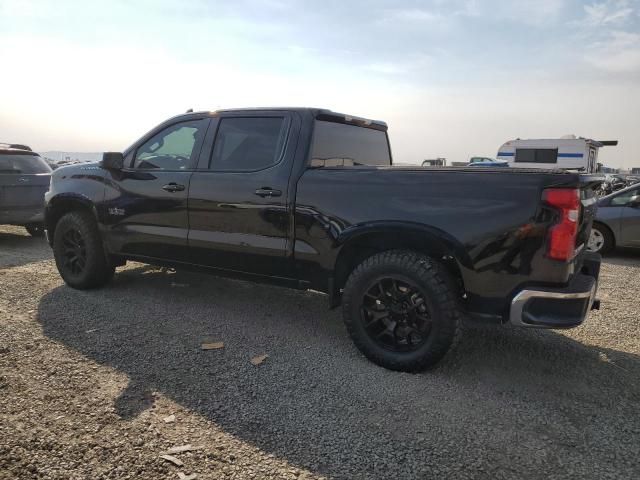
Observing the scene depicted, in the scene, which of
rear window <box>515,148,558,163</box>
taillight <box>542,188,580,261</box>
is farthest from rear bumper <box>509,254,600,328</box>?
rear window <box>515,148,558,163</box>

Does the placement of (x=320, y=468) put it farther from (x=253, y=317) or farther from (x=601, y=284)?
(x=601, y=284)

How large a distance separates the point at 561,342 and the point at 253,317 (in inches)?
106

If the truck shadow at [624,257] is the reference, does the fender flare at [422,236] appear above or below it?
above

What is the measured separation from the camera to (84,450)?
7.88 feet

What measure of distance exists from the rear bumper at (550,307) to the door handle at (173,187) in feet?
9.52

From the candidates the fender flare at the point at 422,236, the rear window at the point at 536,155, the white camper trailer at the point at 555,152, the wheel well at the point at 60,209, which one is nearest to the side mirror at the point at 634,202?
the fender flare at the point at 422,236

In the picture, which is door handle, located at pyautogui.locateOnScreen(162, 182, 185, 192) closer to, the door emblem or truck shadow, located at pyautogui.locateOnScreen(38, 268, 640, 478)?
the door emblem

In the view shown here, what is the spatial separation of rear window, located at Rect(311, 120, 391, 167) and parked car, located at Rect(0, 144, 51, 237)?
5.81 meters

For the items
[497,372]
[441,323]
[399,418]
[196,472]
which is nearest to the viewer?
[196,472]

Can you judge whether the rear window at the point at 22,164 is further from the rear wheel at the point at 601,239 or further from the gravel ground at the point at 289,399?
the rear wheel at the point at 601,239

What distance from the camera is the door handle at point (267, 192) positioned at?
3763mm

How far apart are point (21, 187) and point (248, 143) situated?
210 inches

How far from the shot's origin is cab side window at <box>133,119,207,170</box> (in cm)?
436

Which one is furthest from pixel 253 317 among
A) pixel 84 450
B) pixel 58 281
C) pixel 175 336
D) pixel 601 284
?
pixel 601 284
